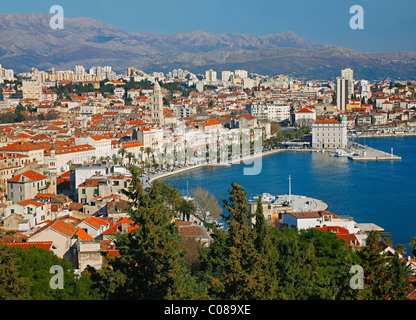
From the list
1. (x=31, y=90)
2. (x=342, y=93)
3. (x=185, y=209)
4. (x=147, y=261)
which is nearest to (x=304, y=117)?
(x=342, y=93)

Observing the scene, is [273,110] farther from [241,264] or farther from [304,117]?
[241,264]

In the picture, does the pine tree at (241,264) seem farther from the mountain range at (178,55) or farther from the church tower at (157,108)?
the mountain range at (178,55)

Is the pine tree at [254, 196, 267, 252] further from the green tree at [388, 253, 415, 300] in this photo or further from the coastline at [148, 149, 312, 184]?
the coastline at [148, 149, 312, 184]

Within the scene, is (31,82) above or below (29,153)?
above

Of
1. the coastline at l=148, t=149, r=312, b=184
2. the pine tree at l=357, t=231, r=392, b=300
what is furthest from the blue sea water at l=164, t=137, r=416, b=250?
the pine tree at l=357, t=231, r=392, b=300
